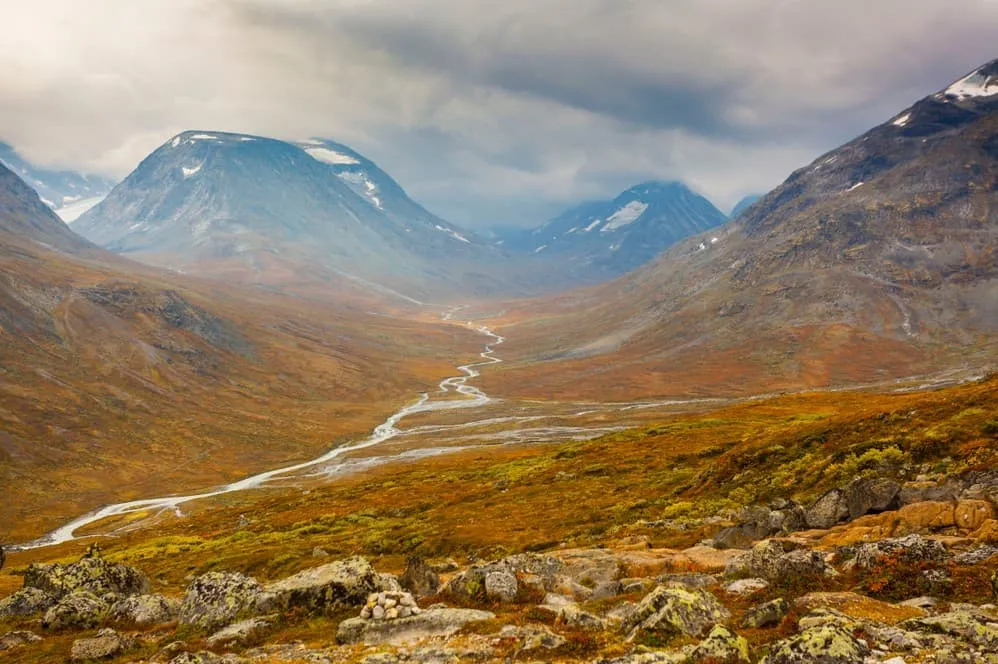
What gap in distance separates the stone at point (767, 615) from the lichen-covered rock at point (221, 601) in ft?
69.5

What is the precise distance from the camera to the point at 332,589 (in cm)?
2766

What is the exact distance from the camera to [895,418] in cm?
4372

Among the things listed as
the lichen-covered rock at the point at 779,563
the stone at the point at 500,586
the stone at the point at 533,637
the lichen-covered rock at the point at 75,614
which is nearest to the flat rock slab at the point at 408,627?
the stone at the point at 500,586

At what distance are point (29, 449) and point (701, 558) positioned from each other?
199m

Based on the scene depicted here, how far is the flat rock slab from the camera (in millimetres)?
22375

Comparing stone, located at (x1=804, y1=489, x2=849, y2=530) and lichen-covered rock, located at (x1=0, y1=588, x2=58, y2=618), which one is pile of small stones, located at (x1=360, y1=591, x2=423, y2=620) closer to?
stone, located at (x1=804, y1=489, x2=849, y2=530)

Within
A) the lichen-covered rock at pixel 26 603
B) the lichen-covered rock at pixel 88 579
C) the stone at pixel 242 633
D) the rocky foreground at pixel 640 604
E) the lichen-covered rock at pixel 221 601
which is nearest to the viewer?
the rocky foreground at pixel 640 604

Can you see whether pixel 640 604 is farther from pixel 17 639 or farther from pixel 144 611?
pixel 17 639

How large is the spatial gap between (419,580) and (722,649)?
16.9m

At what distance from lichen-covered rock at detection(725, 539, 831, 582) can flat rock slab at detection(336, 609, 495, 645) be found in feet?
35.5

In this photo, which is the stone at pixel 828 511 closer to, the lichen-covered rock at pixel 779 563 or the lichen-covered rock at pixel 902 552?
the lichen-covered rock at pixel 779 563

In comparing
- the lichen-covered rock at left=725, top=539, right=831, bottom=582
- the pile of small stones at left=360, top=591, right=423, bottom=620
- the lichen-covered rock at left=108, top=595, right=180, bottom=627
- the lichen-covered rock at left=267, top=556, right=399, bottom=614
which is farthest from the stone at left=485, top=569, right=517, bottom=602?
the lichen-covered rock at left=108, top=595, right=180, bottom=627

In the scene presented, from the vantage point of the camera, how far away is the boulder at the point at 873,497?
2959cm

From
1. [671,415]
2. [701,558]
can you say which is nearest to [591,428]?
[671,415]
